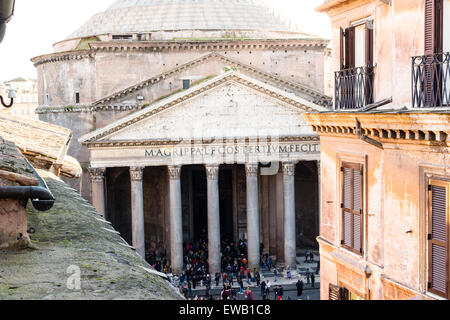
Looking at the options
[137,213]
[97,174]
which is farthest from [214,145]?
[97,174]

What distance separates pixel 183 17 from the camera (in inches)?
1603

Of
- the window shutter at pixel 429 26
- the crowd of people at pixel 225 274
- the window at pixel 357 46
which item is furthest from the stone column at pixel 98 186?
the window shutter at pixel 429 26

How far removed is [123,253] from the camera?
12.7 feet

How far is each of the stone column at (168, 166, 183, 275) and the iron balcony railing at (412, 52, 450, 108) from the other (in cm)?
2266

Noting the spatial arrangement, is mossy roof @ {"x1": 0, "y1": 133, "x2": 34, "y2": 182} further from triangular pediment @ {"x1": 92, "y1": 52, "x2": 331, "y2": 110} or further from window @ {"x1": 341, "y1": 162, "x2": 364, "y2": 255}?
triangular pediment @ {"x1": 92, "y1": 52, "x2": 331, "y2": 110}

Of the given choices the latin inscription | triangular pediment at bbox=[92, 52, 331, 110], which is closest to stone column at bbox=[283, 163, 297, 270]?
the latin inscription

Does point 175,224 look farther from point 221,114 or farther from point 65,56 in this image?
point 65,56

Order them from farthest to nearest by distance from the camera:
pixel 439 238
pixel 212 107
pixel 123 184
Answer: pixel 123 184
pixel 212 107
pixel 439 238

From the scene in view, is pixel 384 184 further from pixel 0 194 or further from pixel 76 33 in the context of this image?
pixel 76 33

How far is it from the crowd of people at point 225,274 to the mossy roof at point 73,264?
1970cm

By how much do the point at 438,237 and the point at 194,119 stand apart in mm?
22970

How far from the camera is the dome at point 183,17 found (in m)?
40.1
